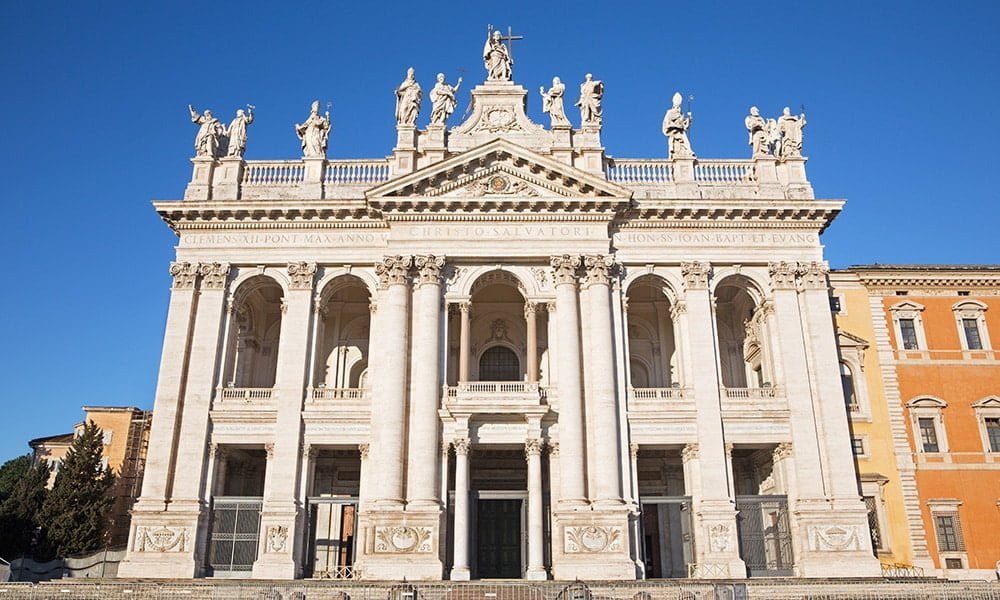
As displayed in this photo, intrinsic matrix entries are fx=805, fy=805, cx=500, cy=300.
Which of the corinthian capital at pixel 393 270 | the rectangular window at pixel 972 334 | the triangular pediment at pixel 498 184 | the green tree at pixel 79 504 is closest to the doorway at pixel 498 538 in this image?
the corinthian capital at pixel 393 270

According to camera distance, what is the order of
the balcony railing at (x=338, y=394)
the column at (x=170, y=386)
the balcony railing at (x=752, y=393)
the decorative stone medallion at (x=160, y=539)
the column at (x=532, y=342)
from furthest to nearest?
the column at (x=532, y=342) → the balcony railing at (x=752, y=393) → the balcony railing at (x=338, y=394) → the column at (x=170, y=386) → the decorative stone medallion at (x=160, y=539)

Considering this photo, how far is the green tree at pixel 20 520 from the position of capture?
35062 mm

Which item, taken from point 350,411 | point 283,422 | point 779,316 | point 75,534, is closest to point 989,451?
point 779,316

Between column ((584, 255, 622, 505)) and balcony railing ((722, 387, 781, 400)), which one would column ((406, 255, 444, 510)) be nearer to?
column ((584, 255, 622, 505))

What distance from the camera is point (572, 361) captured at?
29.4 m

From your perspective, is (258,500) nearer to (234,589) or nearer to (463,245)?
(234,589)

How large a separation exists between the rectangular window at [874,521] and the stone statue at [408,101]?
2368cm

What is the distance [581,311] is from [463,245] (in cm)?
520

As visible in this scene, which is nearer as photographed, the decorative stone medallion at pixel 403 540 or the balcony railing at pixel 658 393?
the decorative stone medallion at pixel 403 540

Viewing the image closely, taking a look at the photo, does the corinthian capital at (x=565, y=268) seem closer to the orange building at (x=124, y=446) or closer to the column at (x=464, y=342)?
the column at (x=464, y=342)

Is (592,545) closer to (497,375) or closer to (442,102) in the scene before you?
(497,375)

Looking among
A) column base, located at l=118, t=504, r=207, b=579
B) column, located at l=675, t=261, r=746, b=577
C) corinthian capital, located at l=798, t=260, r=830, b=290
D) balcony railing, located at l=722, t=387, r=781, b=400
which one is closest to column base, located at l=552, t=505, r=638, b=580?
column, located at l=675, t=261, r=746, b=577

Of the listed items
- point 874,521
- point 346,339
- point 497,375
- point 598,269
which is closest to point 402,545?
point 497,375

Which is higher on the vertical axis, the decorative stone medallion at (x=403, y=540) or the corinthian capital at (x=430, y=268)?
the corinthian capital at (x=430, y=268)
